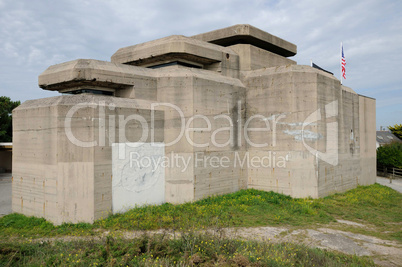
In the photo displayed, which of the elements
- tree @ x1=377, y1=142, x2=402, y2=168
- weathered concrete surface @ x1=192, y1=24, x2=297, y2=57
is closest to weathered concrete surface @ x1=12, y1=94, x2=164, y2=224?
weathered concrete surface @ x1=192, y1=24, x2=297, y2=57

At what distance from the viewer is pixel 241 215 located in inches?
451

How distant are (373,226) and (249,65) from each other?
9177 millimetres

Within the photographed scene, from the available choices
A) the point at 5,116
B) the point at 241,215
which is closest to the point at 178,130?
the point at 241,215

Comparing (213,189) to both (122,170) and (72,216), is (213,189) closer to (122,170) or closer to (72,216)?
(122,170)

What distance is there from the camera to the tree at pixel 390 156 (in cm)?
2922

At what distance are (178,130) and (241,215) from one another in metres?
4.20

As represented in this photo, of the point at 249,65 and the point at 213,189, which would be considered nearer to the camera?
the point at 213,189

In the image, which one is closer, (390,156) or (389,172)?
(390,156)

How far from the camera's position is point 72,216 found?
10.3m

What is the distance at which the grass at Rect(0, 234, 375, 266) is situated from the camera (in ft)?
19.2

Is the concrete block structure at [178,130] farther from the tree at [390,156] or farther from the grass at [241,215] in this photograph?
the tree at [390,156]

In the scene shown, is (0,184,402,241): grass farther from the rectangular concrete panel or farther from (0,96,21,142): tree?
(0,96,21,142): tree

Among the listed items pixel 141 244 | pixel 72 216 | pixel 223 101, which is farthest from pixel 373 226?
pixel 72 216

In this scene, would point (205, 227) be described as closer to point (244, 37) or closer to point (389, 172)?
point (244, 37)
